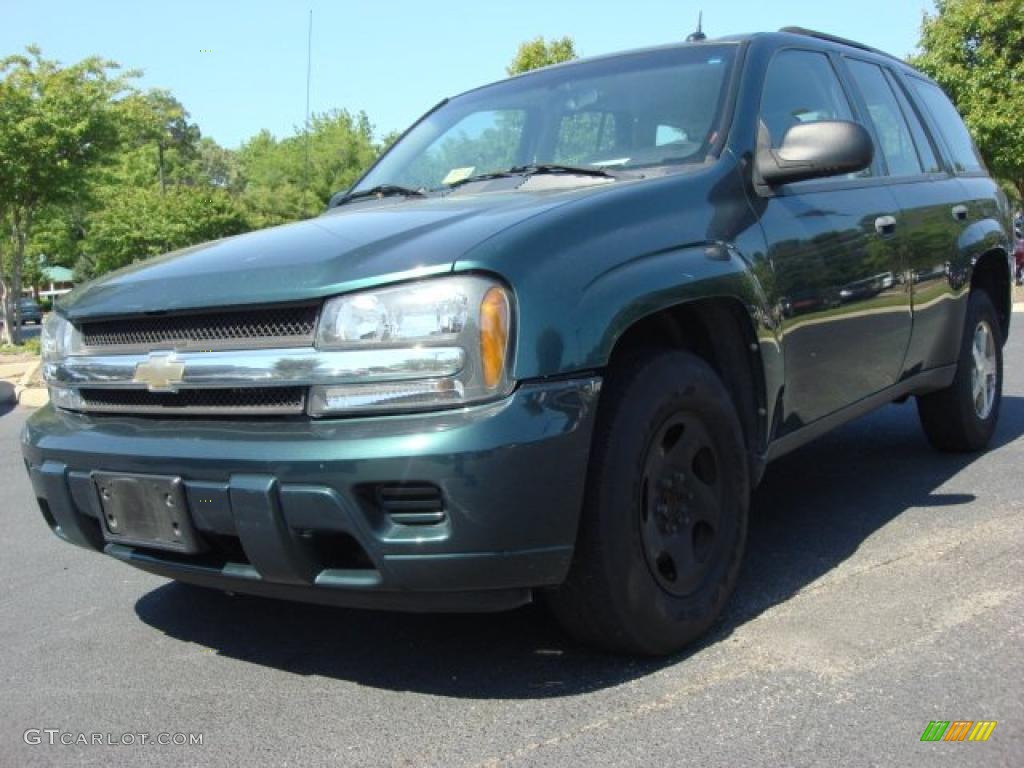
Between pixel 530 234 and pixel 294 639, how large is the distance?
1573 millimetres

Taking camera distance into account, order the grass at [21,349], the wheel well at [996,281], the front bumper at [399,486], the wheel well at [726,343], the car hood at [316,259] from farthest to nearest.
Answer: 1. the grass at [21,349]
2. the wheel well at [996,281]
3. the wheel well at [726,343]
4. the car hood at [316,259]
5. the front bumper at [399,486]

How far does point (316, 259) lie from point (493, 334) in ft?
1.82

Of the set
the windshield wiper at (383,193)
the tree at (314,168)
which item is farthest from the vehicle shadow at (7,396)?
the tree at (314,168)

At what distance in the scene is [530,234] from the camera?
98.8 inches

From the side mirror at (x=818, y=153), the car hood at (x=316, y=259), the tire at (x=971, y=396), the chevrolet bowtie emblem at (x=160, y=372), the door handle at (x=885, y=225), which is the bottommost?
the tire at (x=971, y=396)

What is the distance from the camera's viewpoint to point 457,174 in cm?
374

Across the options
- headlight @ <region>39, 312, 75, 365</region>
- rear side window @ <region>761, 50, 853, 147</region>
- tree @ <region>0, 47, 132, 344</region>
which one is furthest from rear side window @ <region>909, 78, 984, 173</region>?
tree @ <region>0, 47, 132, 344</region>

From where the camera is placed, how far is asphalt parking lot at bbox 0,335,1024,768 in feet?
7.92

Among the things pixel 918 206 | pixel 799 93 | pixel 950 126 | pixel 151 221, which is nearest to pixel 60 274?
pixel 151 221

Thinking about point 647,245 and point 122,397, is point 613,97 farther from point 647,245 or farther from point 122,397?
point 122,397

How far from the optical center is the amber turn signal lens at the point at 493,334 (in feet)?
7.72

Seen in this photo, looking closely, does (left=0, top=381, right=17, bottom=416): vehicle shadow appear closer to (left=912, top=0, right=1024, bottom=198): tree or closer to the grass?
the grass

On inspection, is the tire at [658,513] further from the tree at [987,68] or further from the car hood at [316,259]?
the tree at [987,68]

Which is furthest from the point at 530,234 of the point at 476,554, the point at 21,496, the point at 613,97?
the point at 21,496
